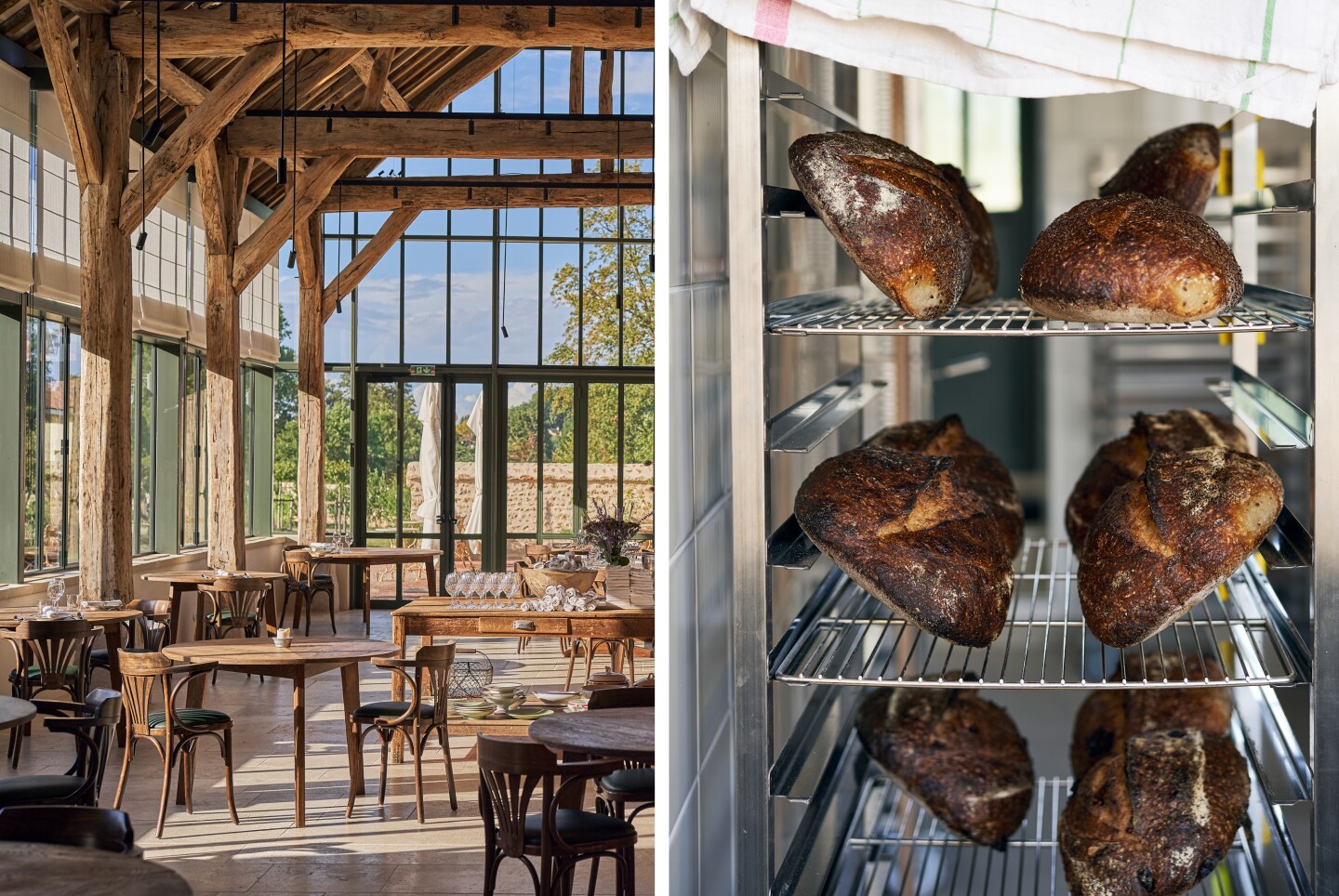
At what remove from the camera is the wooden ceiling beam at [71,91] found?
812 cm

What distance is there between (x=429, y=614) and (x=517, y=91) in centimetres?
1077

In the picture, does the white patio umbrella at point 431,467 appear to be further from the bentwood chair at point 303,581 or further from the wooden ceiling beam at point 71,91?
the wooden ceiling beam at point 71,91

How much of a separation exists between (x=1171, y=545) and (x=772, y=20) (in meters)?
0.79

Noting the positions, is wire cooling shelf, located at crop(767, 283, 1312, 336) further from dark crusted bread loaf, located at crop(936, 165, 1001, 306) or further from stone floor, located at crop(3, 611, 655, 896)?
stone floor, located at crop(3, 611, 655, 896)

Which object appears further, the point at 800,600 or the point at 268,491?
the point at 268,491

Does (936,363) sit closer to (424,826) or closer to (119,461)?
(424,826)

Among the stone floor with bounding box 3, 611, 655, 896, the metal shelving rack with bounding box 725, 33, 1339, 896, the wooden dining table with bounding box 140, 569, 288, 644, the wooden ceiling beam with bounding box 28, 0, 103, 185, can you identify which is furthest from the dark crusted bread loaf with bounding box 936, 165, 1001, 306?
the wooden dining table with bounding box 140, 569, 288, 644

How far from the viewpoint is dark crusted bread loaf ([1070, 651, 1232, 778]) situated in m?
2.04

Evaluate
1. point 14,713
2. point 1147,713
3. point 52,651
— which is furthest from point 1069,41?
point 52,651

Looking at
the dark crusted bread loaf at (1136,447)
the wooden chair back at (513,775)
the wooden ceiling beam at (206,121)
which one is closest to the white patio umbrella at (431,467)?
the wooden ceiling beam at (206,121)

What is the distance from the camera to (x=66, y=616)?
7.65 meters

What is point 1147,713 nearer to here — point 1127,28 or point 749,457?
point 749,457

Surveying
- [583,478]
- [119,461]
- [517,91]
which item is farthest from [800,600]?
[517,91]

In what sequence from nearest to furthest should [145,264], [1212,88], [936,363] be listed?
1. [1212,88]
2. [936,363]
3. [145,264]
